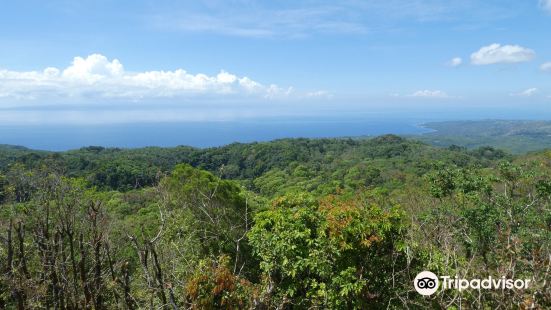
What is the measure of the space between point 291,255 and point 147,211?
23870 millimetres

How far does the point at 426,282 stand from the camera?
25.7 ft

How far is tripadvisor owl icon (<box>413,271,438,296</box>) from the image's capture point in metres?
7.64

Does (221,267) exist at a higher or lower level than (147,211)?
higher

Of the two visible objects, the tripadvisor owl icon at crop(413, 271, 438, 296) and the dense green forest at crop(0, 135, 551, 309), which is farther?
the tripadvisor owl icon at crop(413, 271, 438, 296)

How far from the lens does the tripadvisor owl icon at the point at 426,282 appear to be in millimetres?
7645

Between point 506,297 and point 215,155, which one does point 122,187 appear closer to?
point 215,155

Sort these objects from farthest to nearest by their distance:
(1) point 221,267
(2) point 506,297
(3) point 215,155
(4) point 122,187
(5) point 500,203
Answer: (3) point 215,155, (4) point 122,187, (5) point 500,203, (1) point 221,267, (2) point 506,297

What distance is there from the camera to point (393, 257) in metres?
8.73

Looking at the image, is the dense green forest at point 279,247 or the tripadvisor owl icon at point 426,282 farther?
the tripadvisor owl icon at point 426,282

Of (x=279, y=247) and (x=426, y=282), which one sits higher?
(x=279, y=247)

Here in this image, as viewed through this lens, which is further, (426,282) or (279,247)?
(279,247)

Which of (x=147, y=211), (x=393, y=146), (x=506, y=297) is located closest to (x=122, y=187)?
(x=147, y=211)

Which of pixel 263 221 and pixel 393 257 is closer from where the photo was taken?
pixel 393 257

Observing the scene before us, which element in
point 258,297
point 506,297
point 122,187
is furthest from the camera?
point 122,187
